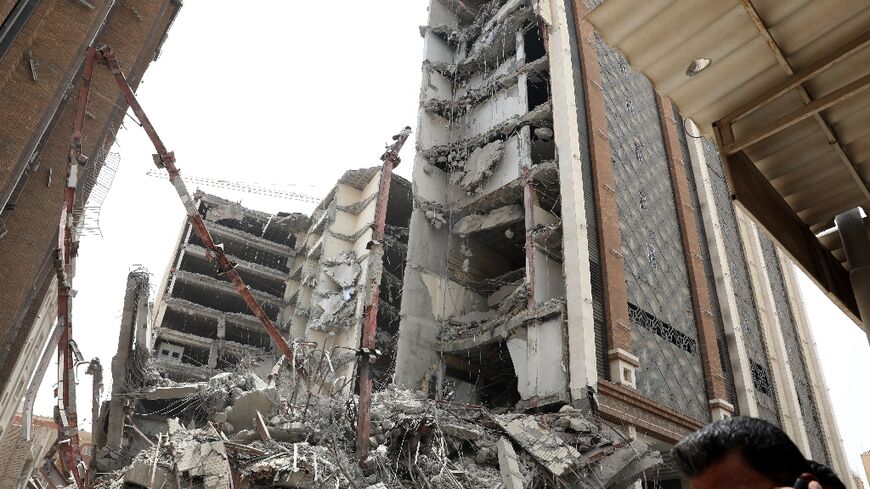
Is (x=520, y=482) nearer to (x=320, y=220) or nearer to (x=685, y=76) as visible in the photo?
(x=685, y=76)

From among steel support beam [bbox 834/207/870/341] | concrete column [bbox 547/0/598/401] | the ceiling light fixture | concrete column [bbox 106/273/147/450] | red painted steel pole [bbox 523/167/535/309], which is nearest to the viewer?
the ceiling light fixture

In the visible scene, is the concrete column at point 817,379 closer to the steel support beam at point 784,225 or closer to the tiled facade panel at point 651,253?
the tiled facade panel at point 651,253

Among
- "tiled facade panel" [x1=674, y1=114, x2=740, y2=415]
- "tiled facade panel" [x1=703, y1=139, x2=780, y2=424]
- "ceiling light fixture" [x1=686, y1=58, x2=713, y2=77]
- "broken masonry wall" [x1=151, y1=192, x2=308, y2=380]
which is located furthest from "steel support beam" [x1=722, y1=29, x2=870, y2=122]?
"broken masonry wall" [x1=151, y1=192, x2=308, y2=380]

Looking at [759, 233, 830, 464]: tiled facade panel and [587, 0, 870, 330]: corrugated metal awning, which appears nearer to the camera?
[587, 0, 870, 330]: corrugated metal awning

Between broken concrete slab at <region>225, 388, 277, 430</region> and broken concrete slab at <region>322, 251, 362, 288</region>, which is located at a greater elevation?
broken concrete slab at <region>322, 251, 362, 288</region>

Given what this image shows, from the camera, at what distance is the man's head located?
1.28m

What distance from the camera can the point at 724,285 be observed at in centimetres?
2052

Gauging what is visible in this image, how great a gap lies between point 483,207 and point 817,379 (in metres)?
19.6

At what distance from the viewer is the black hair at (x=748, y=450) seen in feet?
4.20

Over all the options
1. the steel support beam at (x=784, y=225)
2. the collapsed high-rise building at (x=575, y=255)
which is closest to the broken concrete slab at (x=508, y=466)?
the collapsed high-rise building at (x=575, y=255)

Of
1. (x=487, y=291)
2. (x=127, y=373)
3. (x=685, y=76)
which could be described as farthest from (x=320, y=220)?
(x=685, y=76)

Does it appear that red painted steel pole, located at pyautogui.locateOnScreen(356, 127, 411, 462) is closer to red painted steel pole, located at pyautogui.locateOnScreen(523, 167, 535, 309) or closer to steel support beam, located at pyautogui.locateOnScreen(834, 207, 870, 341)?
red painted steel pole, located at pyautogui.locateOnScreen(523, 167, 535, 309)

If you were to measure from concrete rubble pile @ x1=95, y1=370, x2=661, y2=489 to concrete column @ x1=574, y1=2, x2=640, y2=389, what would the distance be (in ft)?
8.13

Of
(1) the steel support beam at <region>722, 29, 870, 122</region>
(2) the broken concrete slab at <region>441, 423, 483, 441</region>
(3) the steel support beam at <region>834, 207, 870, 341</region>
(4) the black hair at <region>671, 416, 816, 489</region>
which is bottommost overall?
(4) the black hair at <region>671, 416, 816, 489</region>
